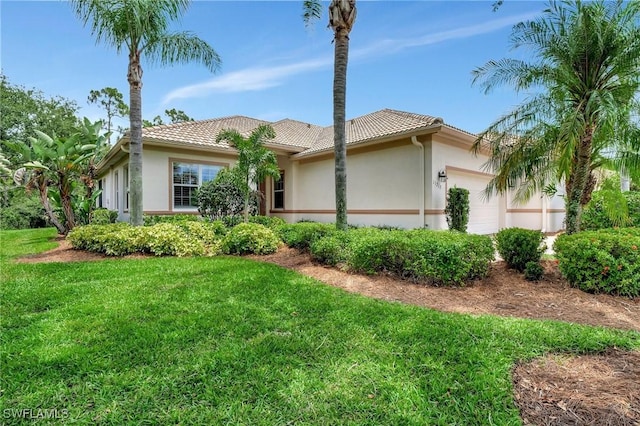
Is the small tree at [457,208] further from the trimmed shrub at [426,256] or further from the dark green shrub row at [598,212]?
the trimmed shrub at [426,256]

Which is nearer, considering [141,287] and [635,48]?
[141,287]

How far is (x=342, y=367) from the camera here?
9.72 ft

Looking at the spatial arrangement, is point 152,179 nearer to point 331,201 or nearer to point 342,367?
point 331,201

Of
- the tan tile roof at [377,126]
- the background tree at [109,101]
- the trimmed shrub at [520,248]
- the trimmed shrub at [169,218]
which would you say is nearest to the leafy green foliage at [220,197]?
the trimmed shrub at [169,218]

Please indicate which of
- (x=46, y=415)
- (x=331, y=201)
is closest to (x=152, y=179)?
(x=331, y=201)

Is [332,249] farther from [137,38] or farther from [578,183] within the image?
[137,38]

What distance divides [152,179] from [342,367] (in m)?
11.4

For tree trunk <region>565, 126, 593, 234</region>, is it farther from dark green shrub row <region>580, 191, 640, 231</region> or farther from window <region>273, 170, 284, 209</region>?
window <region>273, 170, 284, 209</region>

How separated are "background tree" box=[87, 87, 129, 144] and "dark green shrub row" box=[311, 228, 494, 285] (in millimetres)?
42709

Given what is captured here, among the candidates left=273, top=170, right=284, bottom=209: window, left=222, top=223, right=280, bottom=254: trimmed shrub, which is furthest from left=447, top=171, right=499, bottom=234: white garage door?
left=273, top=170, right=284, bottom=209: window

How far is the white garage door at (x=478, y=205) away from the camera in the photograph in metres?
12.0

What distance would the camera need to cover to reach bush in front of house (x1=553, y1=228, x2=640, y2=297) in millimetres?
5039

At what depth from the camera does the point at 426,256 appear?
19.0 feet

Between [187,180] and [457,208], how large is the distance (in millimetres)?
10360
